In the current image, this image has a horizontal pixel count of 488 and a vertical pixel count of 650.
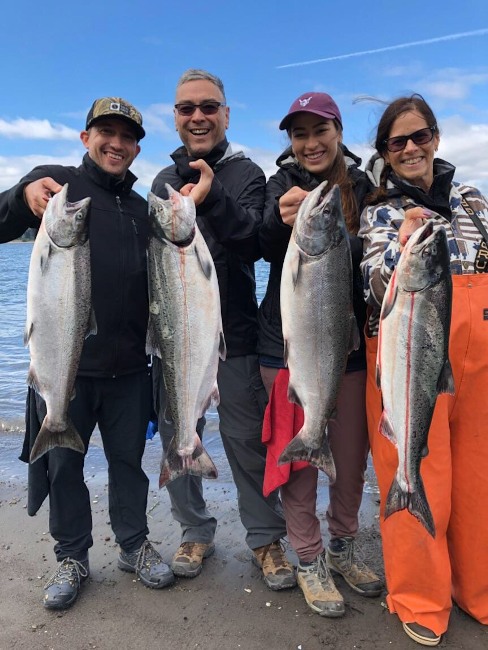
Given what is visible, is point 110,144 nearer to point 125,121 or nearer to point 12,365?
point 125,121

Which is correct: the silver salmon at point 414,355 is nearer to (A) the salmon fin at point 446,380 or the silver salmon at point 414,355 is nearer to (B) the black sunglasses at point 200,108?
(A) the salmon fin at point 446,380

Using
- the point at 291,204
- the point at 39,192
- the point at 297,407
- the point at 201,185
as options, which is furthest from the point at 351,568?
the point at 39,192

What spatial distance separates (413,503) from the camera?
326 cm

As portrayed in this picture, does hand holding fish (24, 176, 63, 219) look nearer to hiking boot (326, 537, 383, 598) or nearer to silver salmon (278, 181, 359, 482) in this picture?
silver salmon (278, 181, 359, 482)

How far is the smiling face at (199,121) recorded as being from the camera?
4.05m

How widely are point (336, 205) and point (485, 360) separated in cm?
134

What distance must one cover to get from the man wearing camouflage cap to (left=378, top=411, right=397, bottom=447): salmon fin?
1.88 meters

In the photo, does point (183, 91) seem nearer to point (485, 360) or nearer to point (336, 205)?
point (336, 205)

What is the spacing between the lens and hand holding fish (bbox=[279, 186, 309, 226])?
10.8 feet

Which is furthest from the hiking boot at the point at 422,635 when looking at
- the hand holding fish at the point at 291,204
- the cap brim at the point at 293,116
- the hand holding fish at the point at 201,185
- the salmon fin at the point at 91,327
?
the cap brim at the point at 293,116

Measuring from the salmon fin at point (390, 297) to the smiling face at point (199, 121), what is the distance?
188cm

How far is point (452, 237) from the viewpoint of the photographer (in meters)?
3.51

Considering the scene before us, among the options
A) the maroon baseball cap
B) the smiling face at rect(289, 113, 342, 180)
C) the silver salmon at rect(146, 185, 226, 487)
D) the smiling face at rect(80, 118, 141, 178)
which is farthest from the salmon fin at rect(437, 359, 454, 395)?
the smiling face at rect(80, 118, 141, 178)

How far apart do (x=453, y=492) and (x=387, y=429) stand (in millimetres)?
776
